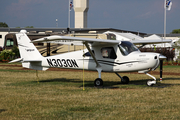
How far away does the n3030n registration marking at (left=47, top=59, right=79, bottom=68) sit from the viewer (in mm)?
15596

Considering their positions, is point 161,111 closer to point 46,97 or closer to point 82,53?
point 46,97

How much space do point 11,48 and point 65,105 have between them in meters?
39.4

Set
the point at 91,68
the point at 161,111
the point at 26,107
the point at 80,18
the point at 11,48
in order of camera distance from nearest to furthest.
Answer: the point at 161,111 → the point at 26,107 → the point at 91,68 → the point at 11,48 → the point at 80,18

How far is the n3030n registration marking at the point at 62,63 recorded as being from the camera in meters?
15.6

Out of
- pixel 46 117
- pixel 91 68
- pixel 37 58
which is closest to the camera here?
pixel 46 117

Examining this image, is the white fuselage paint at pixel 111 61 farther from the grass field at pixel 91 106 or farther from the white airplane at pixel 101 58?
the grass field at pixel 91 106

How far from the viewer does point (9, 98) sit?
34.1 feet

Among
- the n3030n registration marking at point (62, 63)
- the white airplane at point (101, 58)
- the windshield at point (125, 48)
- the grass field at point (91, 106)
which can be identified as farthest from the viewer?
the n3030n registration marking at point (62, 63)

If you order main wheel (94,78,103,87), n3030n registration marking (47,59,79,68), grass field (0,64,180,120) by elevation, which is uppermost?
n3030n registration marking (47,59,79,68)

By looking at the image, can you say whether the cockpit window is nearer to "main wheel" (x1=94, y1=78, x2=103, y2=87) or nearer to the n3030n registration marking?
"main wheel" (x1=94, y1=78, x2=103, y2=87)

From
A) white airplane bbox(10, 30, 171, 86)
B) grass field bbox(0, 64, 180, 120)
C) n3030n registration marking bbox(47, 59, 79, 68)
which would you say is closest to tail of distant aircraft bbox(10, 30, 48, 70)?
white airplane bbox(10, 30, 171, 86)

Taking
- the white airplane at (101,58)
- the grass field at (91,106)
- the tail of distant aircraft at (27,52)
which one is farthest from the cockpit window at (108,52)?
the tail of distant aircraft at (27,52)

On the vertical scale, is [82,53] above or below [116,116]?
above


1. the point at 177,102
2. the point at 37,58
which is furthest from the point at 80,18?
the point at 177,102
